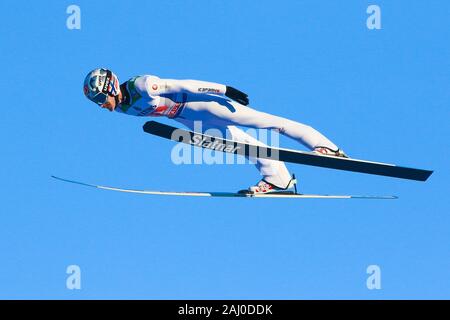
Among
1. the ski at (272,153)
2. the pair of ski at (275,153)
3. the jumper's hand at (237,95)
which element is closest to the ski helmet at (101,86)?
the pair of ski at (275,153)

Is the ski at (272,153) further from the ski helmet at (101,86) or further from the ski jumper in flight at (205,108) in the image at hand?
the ski helmet at (101,86)

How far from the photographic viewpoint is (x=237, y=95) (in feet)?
52.1

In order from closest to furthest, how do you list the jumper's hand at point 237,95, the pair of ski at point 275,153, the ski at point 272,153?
the jumper's hand at point 237,95
the pair of ski at point 275,153
the ski at point 272,153

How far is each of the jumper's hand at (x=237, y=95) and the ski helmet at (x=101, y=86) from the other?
151 centimetres

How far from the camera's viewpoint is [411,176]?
1703 cm

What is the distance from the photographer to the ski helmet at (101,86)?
52.4ft

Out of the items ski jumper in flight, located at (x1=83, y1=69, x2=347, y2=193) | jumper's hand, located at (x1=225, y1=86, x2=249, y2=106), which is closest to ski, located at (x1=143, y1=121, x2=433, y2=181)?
Result: ski jumper in flight, located at (x1=83, y1=69, x2=347, y2=193)

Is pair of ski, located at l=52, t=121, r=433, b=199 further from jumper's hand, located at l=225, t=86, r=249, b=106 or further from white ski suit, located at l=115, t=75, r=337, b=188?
jumper's hand, located at l=225, t=86, r=249, b=106

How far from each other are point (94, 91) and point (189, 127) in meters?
1.50

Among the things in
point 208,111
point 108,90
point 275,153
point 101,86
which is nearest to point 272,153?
point 275,153

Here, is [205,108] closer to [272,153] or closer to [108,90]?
[272,153]
